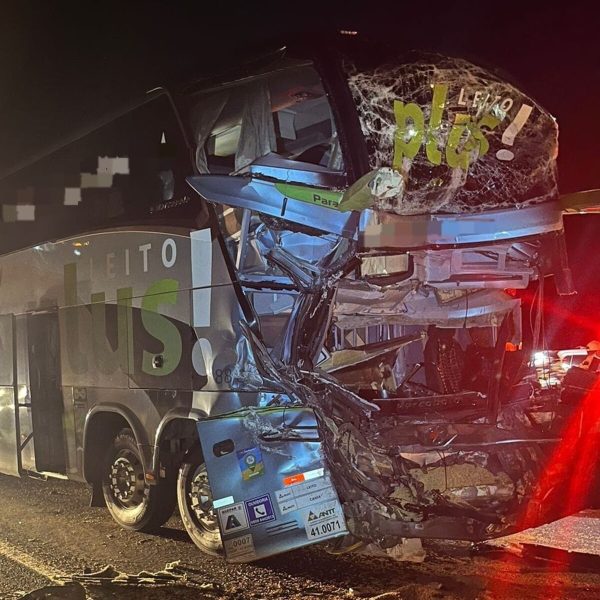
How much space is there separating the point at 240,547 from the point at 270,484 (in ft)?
1.64

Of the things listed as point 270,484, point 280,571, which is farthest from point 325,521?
point 280,571

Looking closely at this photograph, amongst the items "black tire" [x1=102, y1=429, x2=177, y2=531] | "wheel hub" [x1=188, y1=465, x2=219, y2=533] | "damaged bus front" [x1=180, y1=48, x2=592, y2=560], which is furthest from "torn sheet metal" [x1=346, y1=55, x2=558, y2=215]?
"black tire" [x1=102, y1=429, x2=177, y2=531]

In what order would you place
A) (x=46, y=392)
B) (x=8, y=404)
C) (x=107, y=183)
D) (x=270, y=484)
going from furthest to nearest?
(x=8, y=404), (x=46, y=392), (x=107, y=183), (x=270, y=484)

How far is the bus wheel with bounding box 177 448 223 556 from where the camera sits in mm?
6117

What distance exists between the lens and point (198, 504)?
6.24 m

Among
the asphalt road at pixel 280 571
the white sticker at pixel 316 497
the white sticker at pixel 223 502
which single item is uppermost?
the white sticker at pixel 316 497

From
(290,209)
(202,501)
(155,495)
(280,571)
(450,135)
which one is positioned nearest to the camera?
(290,209)

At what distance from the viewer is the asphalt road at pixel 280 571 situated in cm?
521

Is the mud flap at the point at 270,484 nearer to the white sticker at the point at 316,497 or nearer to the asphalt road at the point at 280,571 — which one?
the white sticker at the point at 316,497

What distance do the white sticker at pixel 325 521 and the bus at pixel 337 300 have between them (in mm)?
14

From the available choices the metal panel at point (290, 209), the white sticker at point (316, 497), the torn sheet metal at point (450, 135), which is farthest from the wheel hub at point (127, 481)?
the torn sheet metal at point (450, 135)

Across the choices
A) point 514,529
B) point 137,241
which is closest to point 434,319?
point 514,529

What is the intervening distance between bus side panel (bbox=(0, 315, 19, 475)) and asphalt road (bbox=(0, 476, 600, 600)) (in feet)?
5.41

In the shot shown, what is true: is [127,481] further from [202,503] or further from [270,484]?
[270,484]
